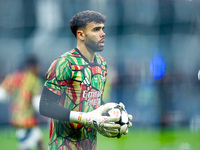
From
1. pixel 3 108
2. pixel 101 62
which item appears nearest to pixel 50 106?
pixel 101 62

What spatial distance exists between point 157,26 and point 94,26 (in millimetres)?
11449

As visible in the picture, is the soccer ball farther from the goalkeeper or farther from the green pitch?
the green pitch

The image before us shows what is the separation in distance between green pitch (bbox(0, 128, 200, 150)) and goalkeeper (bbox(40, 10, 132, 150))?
698cm

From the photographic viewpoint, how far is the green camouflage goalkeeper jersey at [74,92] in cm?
418

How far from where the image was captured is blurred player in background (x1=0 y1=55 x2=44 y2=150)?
27.0 feet

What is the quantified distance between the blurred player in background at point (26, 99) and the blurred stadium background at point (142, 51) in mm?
6584

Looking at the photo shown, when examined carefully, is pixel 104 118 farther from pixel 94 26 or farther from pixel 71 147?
pixel 94 26

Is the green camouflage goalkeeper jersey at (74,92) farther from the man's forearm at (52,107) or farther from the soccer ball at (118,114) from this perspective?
the soccer ball at (118,114)

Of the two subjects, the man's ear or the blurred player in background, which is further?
the blurred player in background

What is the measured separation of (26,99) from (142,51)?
795 centimetres

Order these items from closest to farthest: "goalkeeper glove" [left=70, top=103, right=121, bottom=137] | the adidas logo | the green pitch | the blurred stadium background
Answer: "goalkeeper glove" [left=70, top=103, right=121, bottom=137]
the adidas logo
the green pitch
the blurred stadium background

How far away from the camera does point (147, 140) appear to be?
13.0 metres

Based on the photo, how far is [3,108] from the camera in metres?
16.2

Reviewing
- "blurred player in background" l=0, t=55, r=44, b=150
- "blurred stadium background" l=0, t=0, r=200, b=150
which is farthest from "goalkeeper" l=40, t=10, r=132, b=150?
"blurred stadium background" l=0, t=0, r=200, b=150
